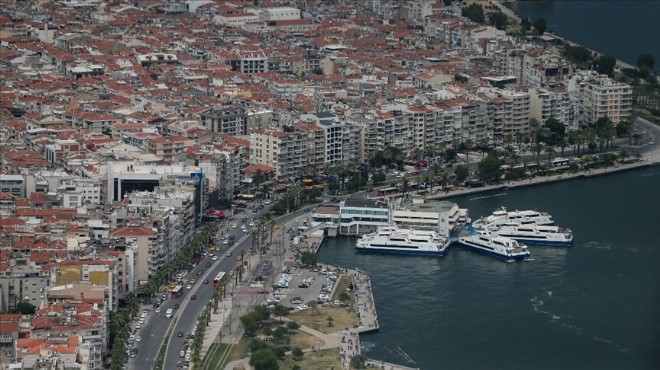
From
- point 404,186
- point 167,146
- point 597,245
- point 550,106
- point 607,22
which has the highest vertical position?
point 607,22

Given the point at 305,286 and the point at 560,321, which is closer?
the point at 560,321

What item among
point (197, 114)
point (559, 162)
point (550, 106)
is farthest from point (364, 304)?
point (550, 106)

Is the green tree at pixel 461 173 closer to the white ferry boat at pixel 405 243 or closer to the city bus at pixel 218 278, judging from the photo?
the white ferry boat at pixel 405 243

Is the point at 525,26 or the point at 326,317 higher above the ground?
the point at 525,26

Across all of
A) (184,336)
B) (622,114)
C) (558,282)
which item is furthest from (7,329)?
(622,114)

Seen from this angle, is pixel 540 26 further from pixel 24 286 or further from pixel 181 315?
pixel 24 286

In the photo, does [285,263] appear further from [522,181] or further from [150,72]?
[150,72]
